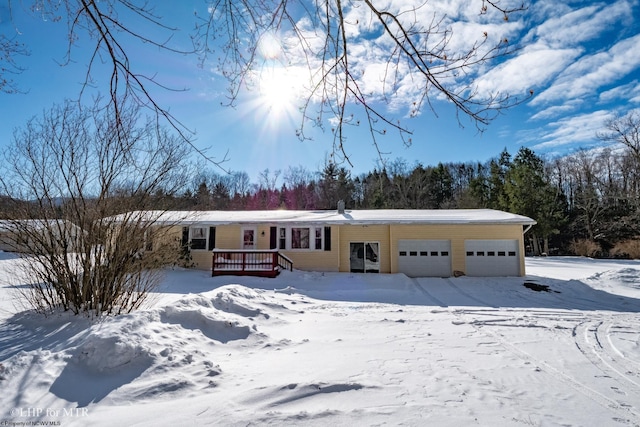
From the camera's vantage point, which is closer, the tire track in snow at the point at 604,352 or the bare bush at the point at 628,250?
the tire track in snow at the point at 604,352

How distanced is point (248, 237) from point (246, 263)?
2.45 m

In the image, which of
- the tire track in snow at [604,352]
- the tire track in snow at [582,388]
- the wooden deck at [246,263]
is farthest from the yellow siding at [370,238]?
the tire track in snow at [582,388]

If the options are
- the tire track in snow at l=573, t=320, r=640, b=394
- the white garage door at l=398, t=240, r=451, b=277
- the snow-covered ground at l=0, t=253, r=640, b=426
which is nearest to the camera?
the snow-covered ground at l=0, t=253, r=640, b=426

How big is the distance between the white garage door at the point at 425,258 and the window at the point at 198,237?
9.95m

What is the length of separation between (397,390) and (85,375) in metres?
3.30

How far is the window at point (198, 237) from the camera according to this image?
658 inches

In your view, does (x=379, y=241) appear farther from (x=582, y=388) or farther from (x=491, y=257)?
(x=582, y=388)

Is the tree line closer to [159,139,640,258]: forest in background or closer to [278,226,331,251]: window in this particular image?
[159,139,640,258]: forest in background

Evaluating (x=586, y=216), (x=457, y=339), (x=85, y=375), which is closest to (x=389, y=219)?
(x=457, y=339)

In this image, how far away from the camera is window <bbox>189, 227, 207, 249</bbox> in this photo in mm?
16703

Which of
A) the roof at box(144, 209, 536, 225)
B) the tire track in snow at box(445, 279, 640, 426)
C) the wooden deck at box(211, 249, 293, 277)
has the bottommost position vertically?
the tire track in snow at box(445, 279, 640, 426)

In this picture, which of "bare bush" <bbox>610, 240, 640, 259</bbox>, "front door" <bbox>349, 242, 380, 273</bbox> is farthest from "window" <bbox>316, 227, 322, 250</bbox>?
"bare bush" <bbox>610, 240, 640, 259</bbox>

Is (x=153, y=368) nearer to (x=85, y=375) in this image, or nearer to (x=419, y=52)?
(x=85, y=375)

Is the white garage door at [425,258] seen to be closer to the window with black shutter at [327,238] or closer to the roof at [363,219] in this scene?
the roof at [363,219]
